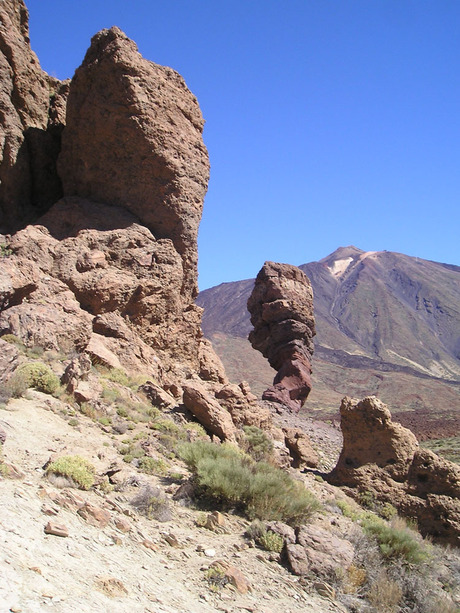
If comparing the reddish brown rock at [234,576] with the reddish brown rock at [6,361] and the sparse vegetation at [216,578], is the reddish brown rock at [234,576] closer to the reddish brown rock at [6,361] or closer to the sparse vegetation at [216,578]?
the sparse vegetation at [216,578]

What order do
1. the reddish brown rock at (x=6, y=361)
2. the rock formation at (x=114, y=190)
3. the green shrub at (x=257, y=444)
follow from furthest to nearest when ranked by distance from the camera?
1. the rock formation at (x=114, y=190)
2. the green shrub at (x=257, y=444)
3. the reddish brown rock at (x=6, y=361)

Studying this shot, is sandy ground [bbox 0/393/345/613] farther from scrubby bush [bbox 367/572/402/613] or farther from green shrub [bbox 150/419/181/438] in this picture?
green shrub [bbox 150/419/181/438]

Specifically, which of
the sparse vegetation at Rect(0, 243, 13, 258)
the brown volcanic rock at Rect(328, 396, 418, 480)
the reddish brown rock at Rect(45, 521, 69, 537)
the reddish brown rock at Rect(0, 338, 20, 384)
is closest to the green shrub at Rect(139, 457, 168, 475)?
the reddish brown rock at Rect(0, 338, 20, 384)

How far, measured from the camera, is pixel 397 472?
10.1m

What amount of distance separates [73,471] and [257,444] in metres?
5.64

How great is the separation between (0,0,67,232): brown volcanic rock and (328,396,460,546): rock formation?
9.79 meters

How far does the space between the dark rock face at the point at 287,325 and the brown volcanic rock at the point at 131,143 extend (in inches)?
446

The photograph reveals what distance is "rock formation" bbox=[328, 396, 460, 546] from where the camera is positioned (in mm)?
9188

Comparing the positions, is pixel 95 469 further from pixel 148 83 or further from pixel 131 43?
pixel 131 43

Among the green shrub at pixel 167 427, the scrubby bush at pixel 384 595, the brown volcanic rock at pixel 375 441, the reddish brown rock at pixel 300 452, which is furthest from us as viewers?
the reddish brown rock at pixel 300 452

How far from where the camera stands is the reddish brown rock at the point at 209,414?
992 centimetres

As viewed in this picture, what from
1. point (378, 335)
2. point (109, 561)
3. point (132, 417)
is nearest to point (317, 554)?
point (109, 561)

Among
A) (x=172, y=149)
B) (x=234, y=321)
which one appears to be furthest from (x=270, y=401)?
(x=234, y=321)

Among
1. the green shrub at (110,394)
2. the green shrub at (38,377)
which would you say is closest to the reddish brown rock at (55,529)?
the green shrub at (38,377)
